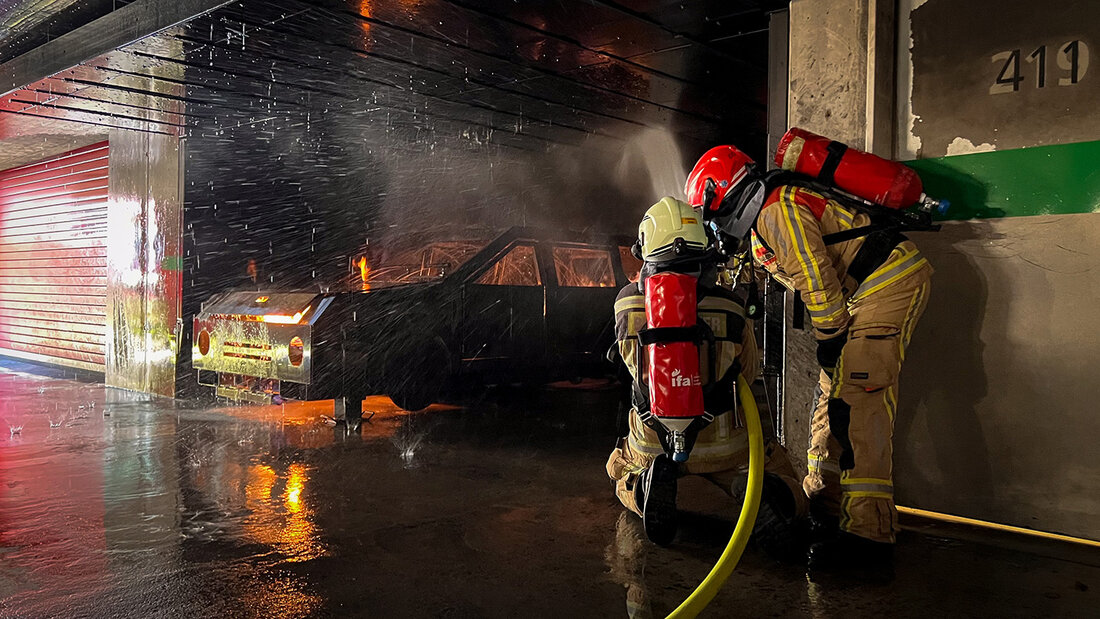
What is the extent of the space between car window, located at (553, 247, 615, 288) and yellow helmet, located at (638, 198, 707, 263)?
14.1 ft

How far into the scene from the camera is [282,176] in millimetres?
11656

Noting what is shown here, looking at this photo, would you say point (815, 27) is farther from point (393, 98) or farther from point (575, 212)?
point (575, 212)

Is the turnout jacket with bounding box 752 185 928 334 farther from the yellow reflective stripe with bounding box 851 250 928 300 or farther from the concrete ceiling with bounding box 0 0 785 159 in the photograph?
the concrete ceiling with bounding box 0 0 785 159

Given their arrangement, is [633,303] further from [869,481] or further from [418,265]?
[418,265]

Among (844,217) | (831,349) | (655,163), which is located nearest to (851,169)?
(844,217)

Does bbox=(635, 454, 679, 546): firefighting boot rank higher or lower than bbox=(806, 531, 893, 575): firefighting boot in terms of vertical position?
higher

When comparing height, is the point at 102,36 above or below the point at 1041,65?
above

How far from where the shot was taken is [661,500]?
3432mm

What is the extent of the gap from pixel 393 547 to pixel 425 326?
3424 millimetres

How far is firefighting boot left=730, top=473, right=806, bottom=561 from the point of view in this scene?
3.34m

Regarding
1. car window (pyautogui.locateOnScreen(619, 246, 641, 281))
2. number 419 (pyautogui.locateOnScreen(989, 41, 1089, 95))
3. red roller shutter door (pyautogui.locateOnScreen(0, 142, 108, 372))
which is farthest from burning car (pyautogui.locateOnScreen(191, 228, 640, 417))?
red roller shutter door (pyautogui.locateOnScreen(0, 142, 108, 372))

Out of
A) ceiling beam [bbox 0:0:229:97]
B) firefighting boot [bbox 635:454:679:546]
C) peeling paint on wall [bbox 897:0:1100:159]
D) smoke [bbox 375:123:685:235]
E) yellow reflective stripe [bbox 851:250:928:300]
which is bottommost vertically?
firefighting boot [bbox 635:454:679:546]

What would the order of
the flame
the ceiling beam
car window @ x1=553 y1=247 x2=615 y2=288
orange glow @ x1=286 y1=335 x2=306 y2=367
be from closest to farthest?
the ceiling beam → orange glow @ x1=286 y1=335 x2=306 y2=367 → the flame → car window @ x1=553 y1=247 x2=615 y2=288

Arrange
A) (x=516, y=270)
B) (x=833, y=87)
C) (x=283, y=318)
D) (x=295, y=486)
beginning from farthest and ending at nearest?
1. (x=516, y=270)
2. (x=283, y=318)
3. (x=295, y=486)
4. (x=833, y=87)
